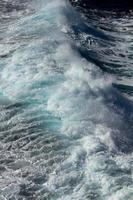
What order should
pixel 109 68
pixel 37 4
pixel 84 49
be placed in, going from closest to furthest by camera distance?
pixel 109 68 < pixel 84 49 < pixel 37 4

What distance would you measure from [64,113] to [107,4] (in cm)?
1030

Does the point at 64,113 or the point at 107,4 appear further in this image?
the point at 107,4

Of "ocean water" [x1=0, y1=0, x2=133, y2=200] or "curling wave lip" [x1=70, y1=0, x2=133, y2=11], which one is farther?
"curling wave lip" [x1=70, y1=0, x2=133, y2=11]

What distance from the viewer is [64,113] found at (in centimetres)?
→ 748

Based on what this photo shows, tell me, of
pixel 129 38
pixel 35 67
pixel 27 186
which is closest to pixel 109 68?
pixel 35 67

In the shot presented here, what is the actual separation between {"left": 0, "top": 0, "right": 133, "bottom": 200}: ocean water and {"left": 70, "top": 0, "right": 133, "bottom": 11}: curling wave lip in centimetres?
387

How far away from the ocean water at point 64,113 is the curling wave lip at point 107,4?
12.7 ft

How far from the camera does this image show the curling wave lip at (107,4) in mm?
16422

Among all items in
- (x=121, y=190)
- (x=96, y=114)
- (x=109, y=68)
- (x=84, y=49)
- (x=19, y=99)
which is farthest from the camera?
(x=84, y=49)

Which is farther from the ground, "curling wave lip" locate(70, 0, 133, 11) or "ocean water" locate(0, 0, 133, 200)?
"curling wave lip" locate(70, 0, 133, 11)

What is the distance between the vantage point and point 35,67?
9.25 metres

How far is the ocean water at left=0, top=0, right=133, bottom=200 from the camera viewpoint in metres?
5.71

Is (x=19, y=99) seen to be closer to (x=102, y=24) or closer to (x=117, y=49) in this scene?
(x=117, y=49)

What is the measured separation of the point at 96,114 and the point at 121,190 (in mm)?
2039
